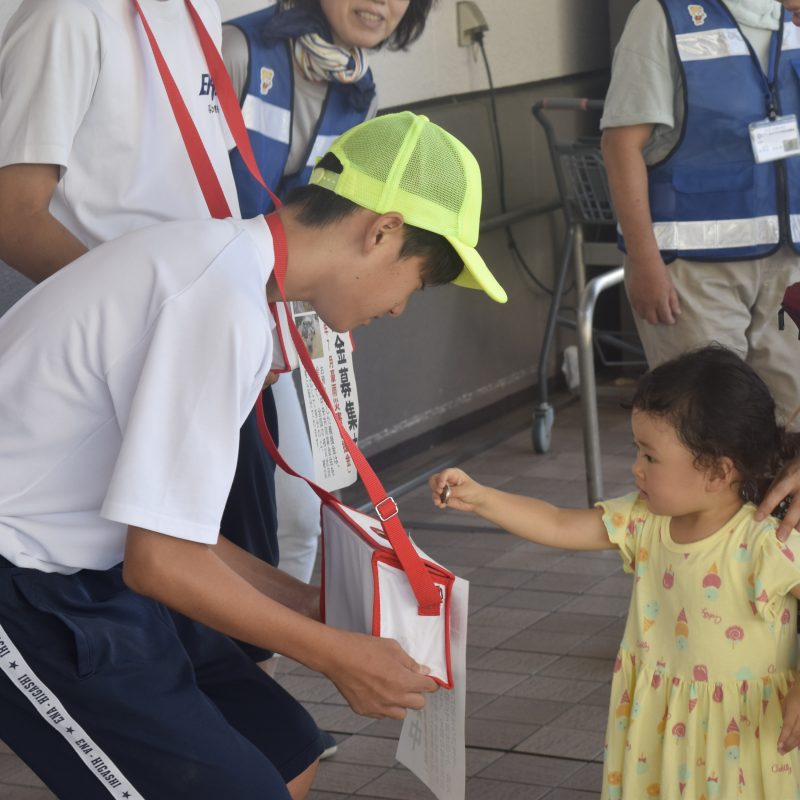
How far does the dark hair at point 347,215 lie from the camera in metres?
1.89

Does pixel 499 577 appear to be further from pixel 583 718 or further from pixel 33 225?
pixel 33 225

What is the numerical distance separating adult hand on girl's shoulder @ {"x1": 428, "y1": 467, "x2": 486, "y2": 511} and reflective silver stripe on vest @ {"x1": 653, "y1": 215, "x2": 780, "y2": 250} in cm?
143

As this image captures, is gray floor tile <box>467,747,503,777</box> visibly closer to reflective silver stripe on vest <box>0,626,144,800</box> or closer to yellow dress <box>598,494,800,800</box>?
yellow dress <box>598,494,800,800</box>

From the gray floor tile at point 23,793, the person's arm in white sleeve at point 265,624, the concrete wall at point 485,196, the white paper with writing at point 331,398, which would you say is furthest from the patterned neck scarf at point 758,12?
the gray floor tile at point 23,793

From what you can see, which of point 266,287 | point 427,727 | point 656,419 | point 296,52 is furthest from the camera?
point 296,52

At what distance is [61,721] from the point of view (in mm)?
1785

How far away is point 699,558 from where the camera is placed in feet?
Result: 7.39

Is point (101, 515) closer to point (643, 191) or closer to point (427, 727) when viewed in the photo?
point (427, 727)

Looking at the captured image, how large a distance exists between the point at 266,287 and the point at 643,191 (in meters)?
1.77

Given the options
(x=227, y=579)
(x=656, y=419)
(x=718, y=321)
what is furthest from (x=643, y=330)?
(x=227, y=579)

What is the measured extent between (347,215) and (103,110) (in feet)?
2.10

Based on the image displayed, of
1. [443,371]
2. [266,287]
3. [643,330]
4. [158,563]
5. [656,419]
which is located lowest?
→ [443,371]

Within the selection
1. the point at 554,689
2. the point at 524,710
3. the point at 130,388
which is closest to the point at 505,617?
the point at 554,689

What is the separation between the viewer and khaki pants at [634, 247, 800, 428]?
11.5 feet
